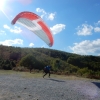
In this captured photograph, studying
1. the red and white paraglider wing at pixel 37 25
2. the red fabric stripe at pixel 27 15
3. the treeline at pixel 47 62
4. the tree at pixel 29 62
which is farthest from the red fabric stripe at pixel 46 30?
the tree at pixel 29 62

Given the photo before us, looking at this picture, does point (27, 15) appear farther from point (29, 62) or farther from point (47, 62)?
point (47, 62)

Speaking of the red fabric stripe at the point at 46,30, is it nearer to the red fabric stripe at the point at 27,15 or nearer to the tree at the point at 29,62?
the red fabric stripe at the point at 27,15

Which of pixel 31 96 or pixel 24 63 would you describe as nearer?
pixel 31 96

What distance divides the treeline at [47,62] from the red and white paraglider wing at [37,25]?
11.2 m

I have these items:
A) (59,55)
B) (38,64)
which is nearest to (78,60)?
(59,55)

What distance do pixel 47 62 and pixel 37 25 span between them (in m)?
52.0

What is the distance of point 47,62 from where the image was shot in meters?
66.1

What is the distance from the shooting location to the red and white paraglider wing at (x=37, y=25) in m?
13.8

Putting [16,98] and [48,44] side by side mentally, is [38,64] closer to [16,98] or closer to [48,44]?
[48,44]

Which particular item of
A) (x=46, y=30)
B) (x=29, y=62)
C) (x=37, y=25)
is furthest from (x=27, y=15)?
(x=29, y=62)

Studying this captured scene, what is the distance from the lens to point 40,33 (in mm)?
14570

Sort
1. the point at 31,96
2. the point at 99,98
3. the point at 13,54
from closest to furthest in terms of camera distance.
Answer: the point at 31,96 → the point at 99,98 → the point at 13,54

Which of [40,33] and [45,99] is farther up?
[40,33]

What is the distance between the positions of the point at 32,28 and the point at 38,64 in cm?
3786
